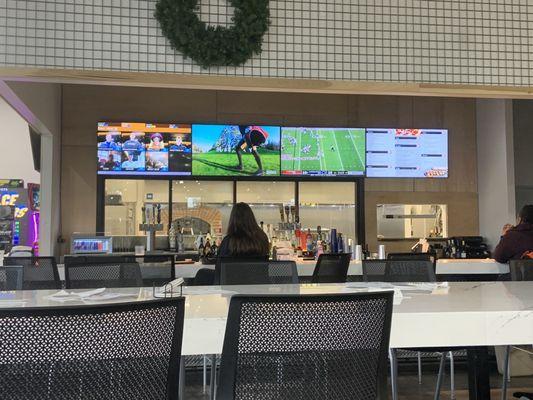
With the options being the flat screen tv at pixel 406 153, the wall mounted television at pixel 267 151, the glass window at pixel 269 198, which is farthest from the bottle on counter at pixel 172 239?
the flat screen tv at pixel 406 153

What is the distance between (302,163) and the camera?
7309mm

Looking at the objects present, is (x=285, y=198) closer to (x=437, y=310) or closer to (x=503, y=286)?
(x=503, y=286)

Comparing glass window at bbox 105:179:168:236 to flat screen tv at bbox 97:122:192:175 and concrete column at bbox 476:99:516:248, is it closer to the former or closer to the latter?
flat screen tv at bbox 97:122:192:175

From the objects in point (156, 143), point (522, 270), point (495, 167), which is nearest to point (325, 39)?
point (522, 270)

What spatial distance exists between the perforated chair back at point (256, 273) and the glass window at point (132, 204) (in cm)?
459

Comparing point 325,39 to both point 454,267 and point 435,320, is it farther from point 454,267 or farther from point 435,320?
point 454,267

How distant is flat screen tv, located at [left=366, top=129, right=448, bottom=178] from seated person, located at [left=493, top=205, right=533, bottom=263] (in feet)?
10.6

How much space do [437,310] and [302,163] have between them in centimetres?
574

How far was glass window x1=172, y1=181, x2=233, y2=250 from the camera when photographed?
7.18 meters

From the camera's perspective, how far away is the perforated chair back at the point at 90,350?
98 centimetres

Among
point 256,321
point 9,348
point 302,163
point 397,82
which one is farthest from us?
point 302,163

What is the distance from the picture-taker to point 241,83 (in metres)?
3.04

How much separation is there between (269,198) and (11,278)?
514 cm

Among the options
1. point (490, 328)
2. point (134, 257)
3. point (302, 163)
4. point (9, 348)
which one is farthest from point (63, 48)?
point (302, 163)
